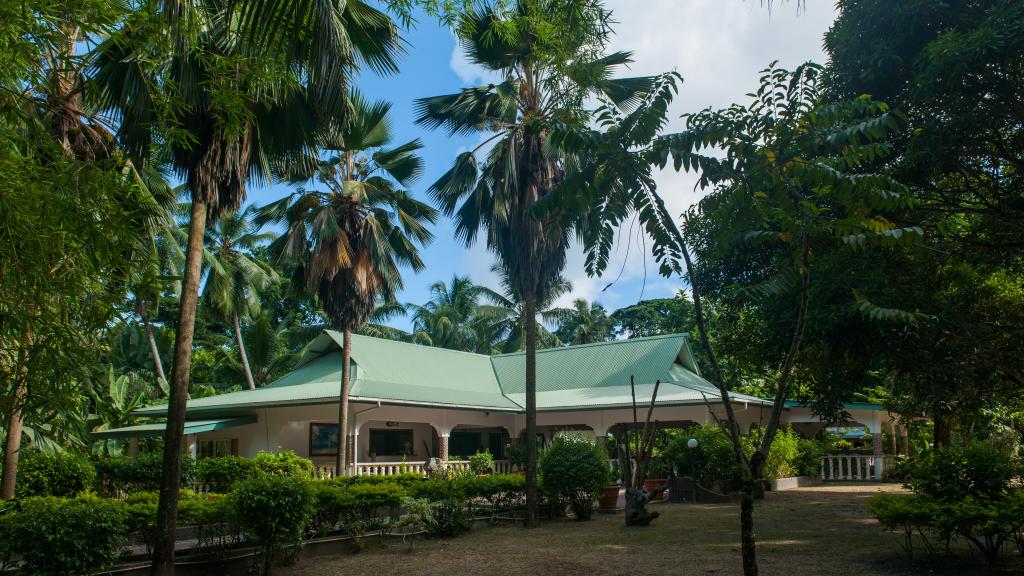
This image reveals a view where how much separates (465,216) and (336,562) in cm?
905

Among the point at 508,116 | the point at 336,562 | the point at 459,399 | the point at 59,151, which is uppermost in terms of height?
the point at 508,116

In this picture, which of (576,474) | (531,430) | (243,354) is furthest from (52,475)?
(243,354)

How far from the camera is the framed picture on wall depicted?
2470cm

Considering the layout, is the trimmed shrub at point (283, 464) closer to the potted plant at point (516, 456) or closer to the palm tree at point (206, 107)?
the potted plant at point (516, 456)

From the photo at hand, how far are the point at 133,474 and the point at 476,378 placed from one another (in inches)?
526

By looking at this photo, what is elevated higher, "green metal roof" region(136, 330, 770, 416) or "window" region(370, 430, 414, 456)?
"green metal roof" region(136, 330, 770, 416)

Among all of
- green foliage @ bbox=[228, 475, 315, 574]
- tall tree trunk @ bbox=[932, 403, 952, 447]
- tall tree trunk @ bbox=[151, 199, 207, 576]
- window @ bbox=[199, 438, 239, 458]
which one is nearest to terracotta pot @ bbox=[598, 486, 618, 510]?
green foliage @ bbox=[228, 475, 315, 574]

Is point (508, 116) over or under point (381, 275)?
over

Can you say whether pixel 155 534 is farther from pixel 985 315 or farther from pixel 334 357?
pixel 334 357

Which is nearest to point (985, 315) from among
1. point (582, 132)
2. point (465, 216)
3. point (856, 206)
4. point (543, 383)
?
point (856, 206)

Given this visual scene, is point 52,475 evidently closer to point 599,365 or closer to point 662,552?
point 662,552

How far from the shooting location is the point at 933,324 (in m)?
10.6

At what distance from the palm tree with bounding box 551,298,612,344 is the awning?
33.0 m

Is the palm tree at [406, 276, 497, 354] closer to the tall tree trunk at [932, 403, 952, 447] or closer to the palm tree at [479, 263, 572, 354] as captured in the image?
the palm tree at [479, 263, 572, 354]
